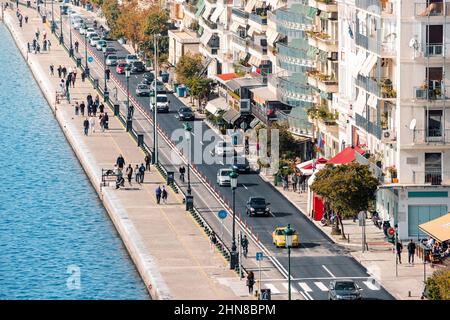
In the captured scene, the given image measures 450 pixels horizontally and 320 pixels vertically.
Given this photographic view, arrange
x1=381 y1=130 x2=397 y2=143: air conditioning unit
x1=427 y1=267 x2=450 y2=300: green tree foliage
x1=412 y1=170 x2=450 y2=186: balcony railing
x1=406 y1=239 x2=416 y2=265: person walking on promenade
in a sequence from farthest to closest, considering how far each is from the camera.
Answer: x1=381 y1=130 x2=397 y2=143: air conditioning unit < x1=412 y1=170 x2=450 y2=186: balcony railing < x1=406 y1=239 x2=416 y2=265: person walking on promenade < x1=427 y1=267 x2=450 y2=300: green tree foliage

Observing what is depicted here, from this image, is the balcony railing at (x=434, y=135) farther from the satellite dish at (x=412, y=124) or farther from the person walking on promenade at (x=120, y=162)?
the person walking on promenade at (x=120, y=162)

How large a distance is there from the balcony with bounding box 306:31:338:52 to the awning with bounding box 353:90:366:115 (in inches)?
420

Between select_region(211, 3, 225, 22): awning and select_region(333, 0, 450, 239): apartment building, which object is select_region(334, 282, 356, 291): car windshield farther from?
select_region(211, 3, 225, 22): awning

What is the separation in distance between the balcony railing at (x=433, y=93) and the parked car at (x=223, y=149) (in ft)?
109

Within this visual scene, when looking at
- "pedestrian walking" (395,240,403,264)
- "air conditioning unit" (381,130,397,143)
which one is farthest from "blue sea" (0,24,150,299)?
"air conditioning unit" (381,130,397,143)

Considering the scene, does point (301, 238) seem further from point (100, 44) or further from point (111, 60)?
point (100, 44)

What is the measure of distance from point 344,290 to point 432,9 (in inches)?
890

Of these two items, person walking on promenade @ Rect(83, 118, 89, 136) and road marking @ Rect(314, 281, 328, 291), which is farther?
person walking on promenade @ Rect(83, 118, 89, 136)

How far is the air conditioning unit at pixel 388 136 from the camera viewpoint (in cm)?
7669

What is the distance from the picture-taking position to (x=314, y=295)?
5944 centimetres

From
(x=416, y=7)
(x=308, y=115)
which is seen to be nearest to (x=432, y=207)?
(x=416, y=7)

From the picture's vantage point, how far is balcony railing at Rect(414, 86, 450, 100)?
74.1 metres

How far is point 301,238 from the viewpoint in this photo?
7438 centimetres
